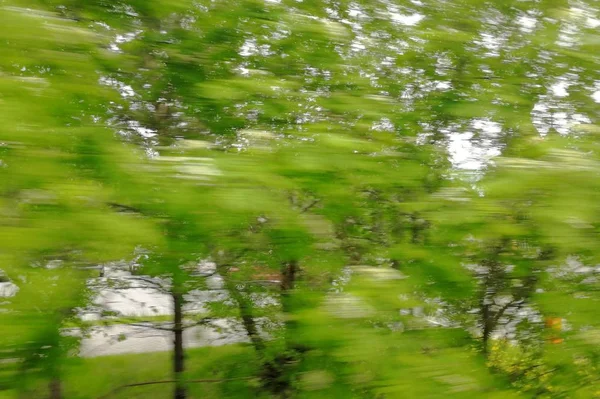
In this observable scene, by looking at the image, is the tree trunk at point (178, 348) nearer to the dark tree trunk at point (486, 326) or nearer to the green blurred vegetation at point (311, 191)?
the green blurred vegetation at point (311, 191)

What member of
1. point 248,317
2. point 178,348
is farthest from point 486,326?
point 178,348

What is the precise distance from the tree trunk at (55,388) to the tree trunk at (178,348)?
0.60 meters

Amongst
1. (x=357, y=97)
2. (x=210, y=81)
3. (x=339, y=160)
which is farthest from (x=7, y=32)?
(x=357, y=97)

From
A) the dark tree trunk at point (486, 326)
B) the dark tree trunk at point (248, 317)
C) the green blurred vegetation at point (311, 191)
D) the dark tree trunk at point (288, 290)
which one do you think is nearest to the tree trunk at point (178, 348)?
the green blurred vegetation at point (311, 191)

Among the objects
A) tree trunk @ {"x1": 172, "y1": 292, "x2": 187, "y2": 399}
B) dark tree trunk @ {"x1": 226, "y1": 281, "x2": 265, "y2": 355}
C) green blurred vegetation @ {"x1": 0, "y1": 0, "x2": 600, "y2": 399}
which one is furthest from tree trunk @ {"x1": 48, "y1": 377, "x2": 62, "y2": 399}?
dark tree trunk @ {"x1": 226, "y1": 281, "x2": 265, "y2": 355}

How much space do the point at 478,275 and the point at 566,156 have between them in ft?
2.13

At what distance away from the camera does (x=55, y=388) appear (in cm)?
199

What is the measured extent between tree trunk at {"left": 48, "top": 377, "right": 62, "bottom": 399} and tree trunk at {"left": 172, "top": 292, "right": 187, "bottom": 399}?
604 millimetres

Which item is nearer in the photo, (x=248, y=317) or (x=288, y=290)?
(x=288, y=290)

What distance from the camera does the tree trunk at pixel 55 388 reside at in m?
1.83

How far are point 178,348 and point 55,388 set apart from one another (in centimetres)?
112

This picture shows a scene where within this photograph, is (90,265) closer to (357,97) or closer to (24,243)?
(24,243)

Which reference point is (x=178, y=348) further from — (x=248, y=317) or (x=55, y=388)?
(x=55, y=388)

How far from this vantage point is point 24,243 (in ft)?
3.80
